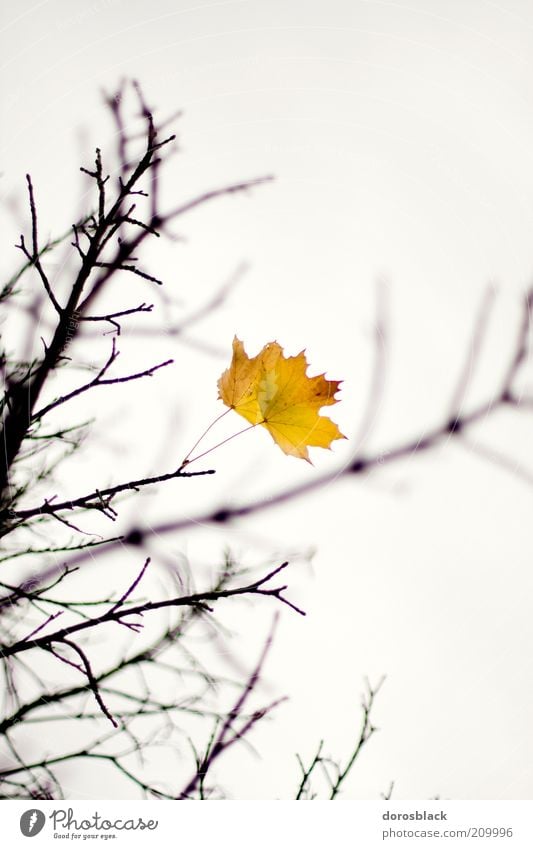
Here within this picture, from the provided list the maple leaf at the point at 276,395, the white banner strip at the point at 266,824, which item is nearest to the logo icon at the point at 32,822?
the white banner strip at the point at 266,824

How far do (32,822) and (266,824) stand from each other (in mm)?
465

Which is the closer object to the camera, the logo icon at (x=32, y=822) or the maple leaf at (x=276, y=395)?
the maple leaf at (x=276, y=395)

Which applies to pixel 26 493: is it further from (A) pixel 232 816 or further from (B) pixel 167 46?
(B) pixel 167 46

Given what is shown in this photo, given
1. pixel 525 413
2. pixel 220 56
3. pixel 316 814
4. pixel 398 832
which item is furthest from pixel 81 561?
pixel 220 56

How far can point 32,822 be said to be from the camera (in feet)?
3.67

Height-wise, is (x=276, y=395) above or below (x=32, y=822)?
above

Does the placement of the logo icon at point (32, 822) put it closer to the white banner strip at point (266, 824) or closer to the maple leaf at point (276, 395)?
the white banner strip at point (266, 824)

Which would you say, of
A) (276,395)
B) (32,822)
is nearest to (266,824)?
(32,822)

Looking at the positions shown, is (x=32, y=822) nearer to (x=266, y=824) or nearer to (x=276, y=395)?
(x=266, y=824)

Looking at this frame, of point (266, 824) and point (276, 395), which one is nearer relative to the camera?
point (276, 395)

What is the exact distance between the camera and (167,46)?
1.41m

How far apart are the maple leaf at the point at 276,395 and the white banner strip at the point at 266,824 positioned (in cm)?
78

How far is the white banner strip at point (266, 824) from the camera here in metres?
1.12

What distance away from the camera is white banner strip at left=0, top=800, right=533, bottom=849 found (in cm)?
112
